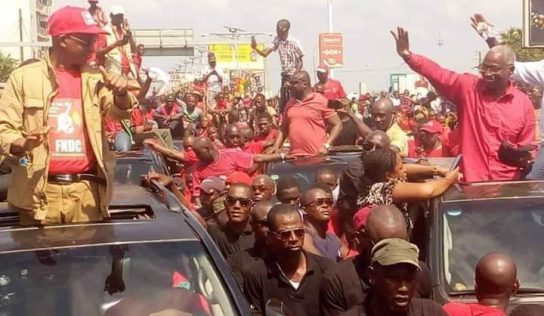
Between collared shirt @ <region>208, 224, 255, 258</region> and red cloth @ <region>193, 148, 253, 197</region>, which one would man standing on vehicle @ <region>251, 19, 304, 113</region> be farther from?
collared shirt @ <region>208, 224, 255, 258</region>

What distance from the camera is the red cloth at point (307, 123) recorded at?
10.4 metres

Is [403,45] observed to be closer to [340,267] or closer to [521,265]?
[521,265]

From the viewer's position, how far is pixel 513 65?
23.6 ft

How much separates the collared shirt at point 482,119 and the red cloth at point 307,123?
3014 mm

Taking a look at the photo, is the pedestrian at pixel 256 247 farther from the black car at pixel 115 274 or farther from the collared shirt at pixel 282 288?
the black car at pixel 115 274

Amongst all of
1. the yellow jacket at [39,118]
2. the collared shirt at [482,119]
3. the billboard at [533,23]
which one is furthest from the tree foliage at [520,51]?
the yellow jacket at [39,118]

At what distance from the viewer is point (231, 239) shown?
6602mm

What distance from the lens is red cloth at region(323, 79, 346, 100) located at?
42.8 feet

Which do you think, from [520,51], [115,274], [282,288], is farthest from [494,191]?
[520,51]

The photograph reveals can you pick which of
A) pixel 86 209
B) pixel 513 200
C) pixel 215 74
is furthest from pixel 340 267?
→ pixel 215 74

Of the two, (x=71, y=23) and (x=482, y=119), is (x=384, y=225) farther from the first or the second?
(x=482, y=119)

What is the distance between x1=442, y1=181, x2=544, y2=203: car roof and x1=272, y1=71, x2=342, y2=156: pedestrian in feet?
12.9

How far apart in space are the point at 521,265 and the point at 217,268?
2366 mm

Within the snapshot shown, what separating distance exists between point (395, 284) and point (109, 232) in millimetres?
1208
